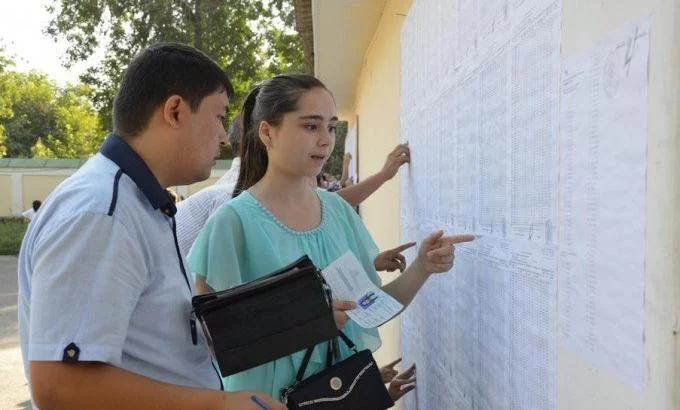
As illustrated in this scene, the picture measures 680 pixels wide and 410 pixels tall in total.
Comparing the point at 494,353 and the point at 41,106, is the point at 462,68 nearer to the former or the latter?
the point at 494,353

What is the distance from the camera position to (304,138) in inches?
85.2

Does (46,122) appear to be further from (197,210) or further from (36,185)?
(197,210)

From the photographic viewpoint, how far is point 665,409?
845mm

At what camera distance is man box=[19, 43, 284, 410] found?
1159mm

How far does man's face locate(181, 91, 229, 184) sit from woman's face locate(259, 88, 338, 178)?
633mm

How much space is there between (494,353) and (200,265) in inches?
34.2

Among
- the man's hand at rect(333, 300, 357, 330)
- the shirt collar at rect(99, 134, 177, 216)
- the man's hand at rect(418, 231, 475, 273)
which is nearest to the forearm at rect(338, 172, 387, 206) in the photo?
the man's hand at rect(418, 231, 475, 273)

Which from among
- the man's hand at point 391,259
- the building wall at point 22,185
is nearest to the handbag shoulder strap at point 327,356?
the man's hand at point 391,259

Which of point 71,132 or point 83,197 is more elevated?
point 71,132

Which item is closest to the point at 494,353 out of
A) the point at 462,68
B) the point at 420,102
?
the point at 462,68

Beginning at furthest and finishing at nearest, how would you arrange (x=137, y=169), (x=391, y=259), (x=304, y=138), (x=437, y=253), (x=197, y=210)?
(x=197, y=210)
(x=391, y=259)
(x=304, y=138)
(x=437, y=253)
(x=137, y=169)

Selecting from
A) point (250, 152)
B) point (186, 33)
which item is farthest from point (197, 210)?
point (186, 33)

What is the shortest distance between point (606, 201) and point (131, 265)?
2.59ft

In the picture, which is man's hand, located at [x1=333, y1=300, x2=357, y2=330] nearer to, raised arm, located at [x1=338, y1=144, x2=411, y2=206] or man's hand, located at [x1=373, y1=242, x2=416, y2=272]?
man's hand, located at [x1=373, y1=242, x2=416, y2=272]
